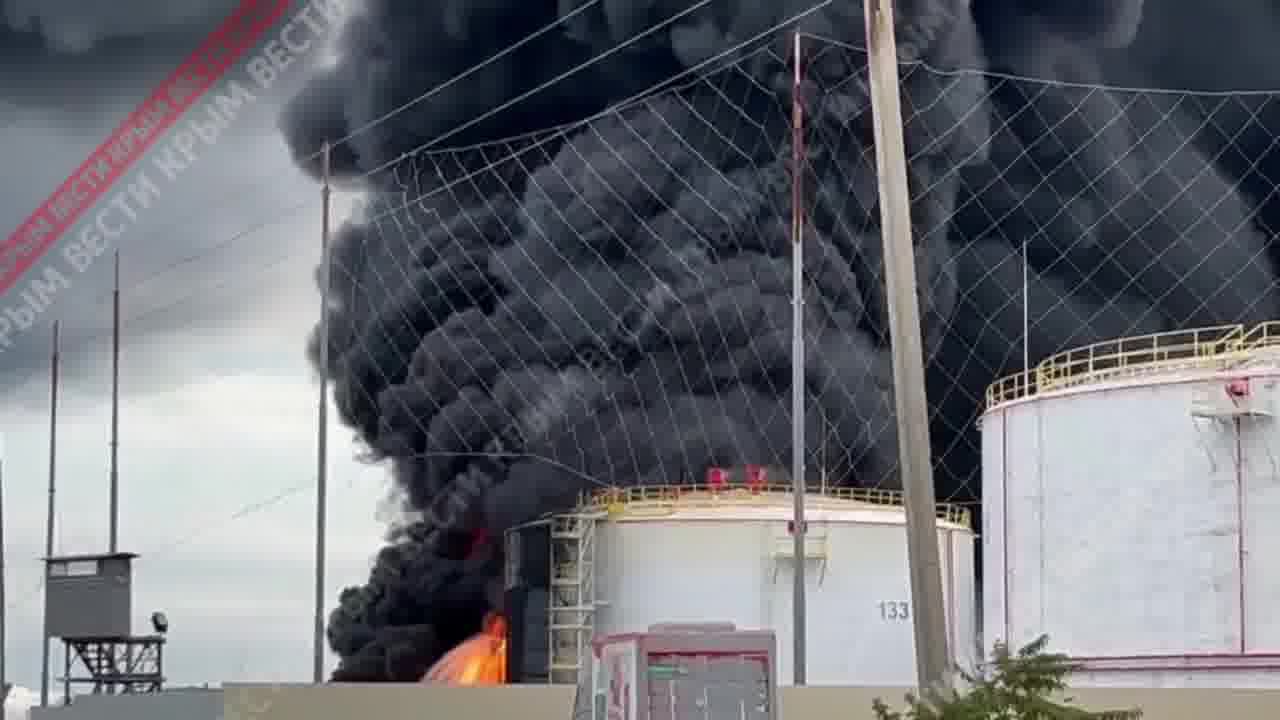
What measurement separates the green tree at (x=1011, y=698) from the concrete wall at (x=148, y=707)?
18.3 metres

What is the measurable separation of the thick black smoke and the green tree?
147 ft

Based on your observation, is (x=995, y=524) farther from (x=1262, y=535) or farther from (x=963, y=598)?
(x=963, y=598)

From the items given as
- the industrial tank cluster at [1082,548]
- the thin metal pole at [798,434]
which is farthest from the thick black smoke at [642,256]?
the thin metal pole at [798,434]

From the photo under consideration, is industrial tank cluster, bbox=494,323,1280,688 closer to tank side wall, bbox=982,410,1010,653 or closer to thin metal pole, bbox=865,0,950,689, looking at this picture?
tank side wall, bbox=982,410,1010,653

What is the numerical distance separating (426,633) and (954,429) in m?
21.1

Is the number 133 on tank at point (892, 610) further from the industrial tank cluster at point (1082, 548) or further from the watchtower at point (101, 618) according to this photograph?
the watchtower at point (101, 618)

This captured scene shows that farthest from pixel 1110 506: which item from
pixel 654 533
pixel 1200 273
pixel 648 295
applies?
pixel 1200 273

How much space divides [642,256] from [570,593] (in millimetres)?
16414

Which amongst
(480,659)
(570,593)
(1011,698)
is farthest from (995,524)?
(1011,698)

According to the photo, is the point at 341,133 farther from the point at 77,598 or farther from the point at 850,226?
the point at 77,598

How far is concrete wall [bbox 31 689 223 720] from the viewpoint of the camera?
111ft

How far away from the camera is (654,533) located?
171 ft

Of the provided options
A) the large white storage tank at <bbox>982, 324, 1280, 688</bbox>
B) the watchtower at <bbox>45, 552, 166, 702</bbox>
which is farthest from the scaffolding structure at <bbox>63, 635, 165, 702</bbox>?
the large white storage tank at <bbox>982, 324, 1280, 688</bbox>

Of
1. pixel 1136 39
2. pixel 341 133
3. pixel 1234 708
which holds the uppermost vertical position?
pixel 1136 39
